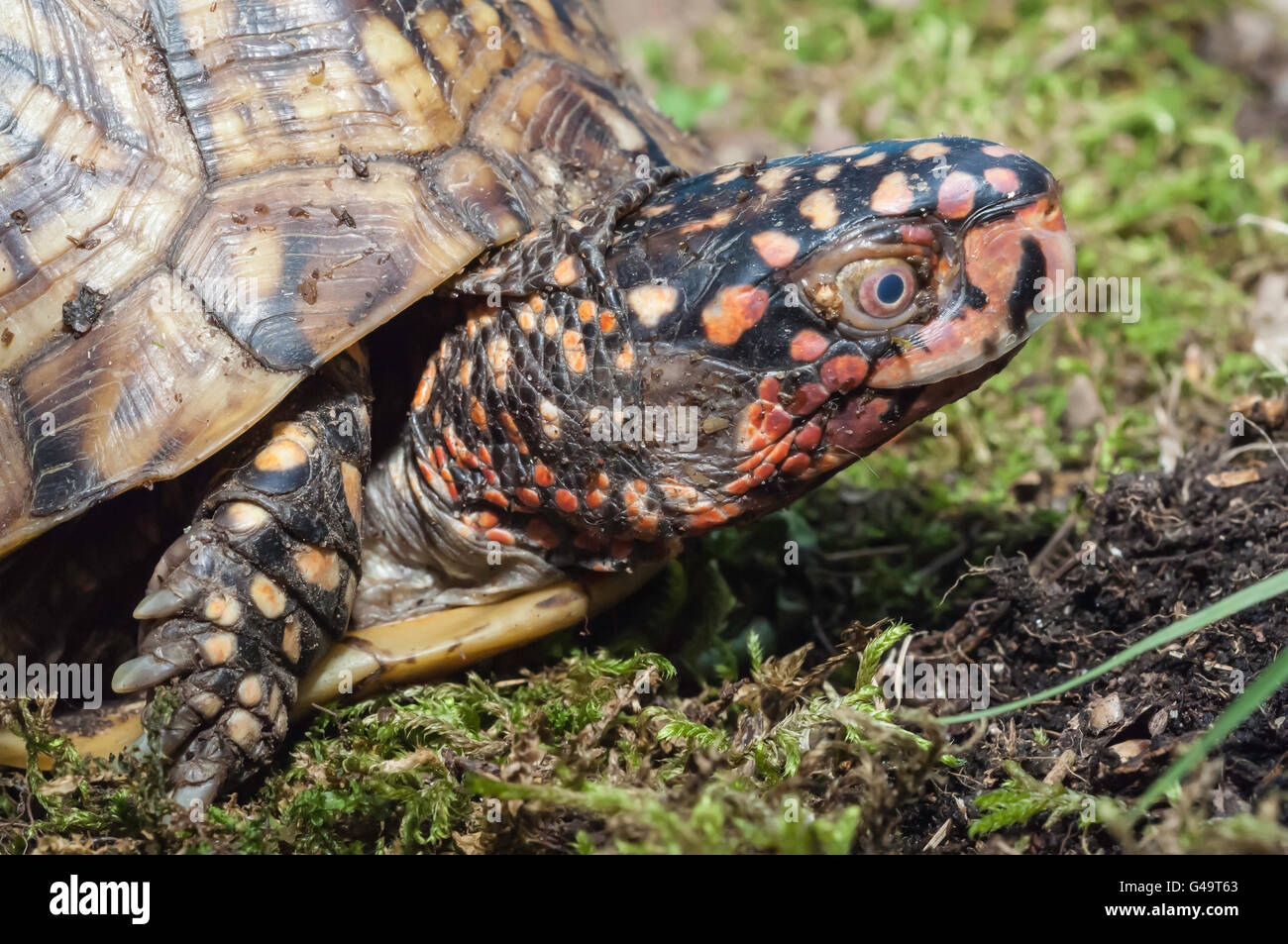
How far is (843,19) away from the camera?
6.39m

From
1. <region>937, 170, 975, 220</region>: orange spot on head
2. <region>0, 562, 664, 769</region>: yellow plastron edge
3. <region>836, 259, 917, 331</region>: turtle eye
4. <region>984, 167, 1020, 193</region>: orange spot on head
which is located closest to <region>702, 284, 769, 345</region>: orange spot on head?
<region>836, 259, 917, 331</region>: turtle eye

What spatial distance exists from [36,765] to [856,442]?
2.13m

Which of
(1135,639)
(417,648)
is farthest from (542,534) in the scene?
(1135,639)

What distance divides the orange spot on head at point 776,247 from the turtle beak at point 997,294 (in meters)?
0.31

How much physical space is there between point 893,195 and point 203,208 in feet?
5.11

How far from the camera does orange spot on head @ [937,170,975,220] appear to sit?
229 centimetres

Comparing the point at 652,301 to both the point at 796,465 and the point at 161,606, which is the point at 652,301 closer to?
the point at 796,465

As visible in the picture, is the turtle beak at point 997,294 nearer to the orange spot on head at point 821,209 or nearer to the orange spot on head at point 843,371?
the orange spot on head at point 843,371

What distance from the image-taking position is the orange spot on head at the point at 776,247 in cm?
234

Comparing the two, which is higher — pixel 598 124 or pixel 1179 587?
pixel 598 124

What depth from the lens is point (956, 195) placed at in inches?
90.0

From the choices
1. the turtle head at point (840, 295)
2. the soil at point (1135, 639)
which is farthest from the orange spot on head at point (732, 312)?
the soil at point (1135, 639)
